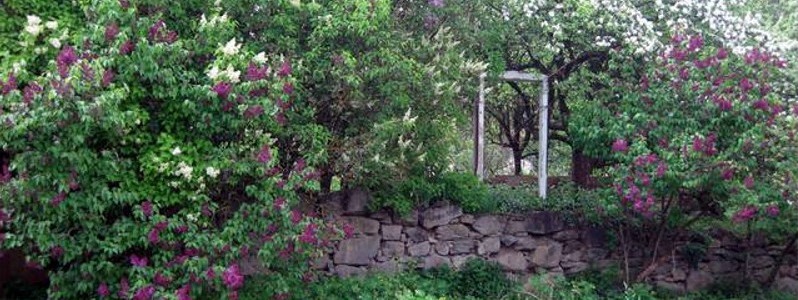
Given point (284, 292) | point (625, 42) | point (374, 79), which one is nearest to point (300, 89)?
point (374, 79)

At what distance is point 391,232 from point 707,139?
330 cm

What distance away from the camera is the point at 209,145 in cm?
582

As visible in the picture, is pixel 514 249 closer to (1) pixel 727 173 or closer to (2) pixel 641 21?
(1) pixel 727 173

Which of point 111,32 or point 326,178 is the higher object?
point 111,32

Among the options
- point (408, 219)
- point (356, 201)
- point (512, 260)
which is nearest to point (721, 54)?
point (512, 260)

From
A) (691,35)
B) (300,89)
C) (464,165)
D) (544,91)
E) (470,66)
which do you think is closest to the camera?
(300,89)

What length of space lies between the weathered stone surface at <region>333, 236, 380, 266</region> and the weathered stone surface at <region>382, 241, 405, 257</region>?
12cm

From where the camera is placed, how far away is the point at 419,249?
8180mm

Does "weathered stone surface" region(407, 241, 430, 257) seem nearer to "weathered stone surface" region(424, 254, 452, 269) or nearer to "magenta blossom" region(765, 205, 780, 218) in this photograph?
"weathered stone surface" region(424, 254, 452, 269)

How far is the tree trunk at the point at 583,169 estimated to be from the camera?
9906mm

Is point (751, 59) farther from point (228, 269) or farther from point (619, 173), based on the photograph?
point (228, 269)

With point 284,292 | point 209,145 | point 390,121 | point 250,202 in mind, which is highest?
point 390,121

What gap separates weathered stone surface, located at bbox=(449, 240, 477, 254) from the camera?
8.33m

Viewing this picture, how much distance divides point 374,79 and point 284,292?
6.94ft
